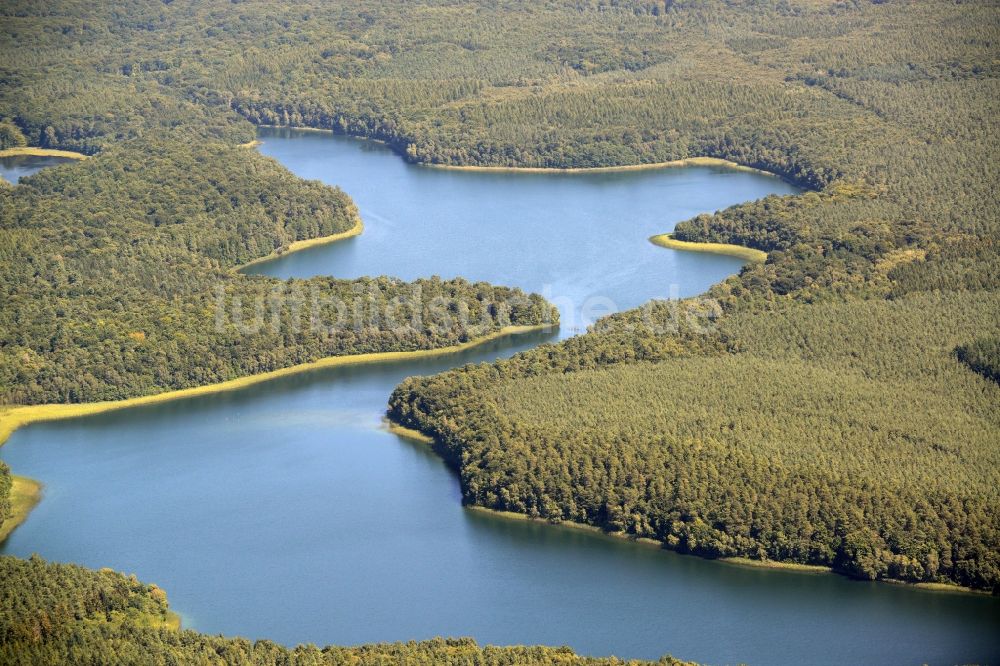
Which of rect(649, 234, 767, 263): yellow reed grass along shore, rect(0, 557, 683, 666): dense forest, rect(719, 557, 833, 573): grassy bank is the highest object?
rect(649, 234, 767, 263): yellow reed grass along shore

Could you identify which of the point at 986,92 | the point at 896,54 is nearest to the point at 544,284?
the point at 986,92

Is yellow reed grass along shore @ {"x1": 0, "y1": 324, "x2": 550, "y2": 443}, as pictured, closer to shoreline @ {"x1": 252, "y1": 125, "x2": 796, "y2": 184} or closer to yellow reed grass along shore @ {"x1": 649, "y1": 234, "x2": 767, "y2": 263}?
yellow reed grass along shore @ {"x1": 649, "y1": 234, "x2": 767, "y2": 263}

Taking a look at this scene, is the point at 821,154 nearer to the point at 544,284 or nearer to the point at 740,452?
the point at 544,284

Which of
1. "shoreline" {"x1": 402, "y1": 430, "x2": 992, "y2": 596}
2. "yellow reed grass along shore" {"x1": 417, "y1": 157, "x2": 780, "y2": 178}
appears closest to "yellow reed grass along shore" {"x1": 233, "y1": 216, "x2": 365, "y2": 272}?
"yellow reed grass along shore" {"x1": 417, "y1": 157, "x2": 780, "y2": 178}

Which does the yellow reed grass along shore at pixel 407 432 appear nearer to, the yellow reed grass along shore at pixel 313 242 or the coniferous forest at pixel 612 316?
the coniferous forest at pixel 612 316

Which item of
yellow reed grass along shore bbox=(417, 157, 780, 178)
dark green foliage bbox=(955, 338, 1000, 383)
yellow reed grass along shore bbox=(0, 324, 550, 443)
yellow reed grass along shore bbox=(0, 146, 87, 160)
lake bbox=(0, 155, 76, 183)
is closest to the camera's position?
dark green foliage bbox=(955, 338, 1000, 383)

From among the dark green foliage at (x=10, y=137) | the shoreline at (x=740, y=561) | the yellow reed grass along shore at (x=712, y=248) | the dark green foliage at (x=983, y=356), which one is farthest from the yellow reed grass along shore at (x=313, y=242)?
the dark green foliage at (x=983, y=356)

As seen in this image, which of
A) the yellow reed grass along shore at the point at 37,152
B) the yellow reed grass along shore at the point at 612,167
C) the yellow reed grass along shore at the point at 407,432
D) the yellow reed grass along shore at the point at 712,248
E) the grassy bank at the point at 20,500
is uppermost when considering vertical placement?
the yellow reed grass along shore at the point at 612,167
